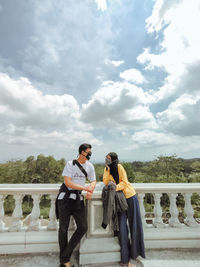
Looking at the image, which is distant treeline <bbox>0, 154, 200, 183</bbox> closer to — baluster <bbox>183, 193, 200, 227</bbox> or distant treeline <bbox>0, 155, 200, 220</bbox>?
distant treeline <bbox>0, 155, 200, 220</bbox>

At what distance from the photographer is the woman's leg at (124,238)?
212 cm

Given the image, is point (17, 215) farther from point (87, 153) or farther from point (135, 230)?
point (135, 230)

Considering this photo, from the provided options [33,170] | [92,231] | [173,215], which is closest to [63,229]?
[92,231]

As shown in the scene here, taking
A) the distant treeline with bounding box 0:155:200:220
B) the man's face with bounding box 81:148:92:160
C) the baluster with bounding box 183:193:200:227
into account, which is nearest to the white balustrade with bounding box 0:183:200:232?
the baluster with bounding box 183:193:200:227

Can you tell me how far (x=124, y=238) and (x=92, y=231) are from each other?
547 millimetres

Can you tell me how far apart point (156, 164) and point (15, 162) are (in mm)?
26114

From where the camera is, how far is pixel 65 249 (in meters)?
2.02

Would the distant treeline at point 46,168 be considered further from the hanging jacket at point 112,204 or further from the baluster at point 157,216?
the hanging jacket at point 112,204

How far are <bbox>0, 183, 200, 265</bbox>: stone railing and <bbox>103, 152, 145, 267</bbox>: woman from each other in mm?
180

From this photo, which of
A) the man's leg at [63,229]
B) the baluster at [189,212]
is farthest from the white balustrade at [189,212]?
the man's leg at [63,229]

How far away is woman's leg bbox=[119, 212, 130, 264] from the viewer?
2.12 meters

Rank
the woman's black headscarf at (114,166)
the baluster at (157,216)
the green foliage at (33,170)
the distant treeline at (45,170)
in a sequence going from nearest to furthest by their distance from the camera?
the woman's black headscarf at (114,166), the baluster at (157,216), the distant treeline at (45,170), the green foliage at (33,170)

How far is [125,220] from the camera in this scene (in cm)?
221

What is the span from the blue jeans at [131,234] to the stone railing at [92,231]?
15 centimetres
